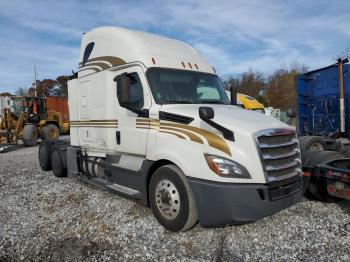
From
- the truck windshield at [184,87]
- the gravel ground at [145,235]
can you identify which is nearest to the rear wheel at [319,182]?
the gravel ground at [145,235]

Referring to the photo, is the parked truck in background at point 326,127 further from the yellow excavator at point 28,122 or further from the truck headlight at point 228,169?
the yellow excavator at point 28,122

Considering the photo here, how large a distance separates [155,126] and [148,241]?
5.69 feet

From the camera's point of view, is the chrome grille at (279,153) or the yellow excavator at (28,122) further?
the yellow excavator at (28,122)

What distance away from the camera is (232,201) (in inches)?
188

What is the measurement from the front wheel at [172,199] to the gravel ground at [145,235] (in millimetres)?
206

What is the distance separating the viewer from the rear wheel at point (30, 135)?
1945 centimetres

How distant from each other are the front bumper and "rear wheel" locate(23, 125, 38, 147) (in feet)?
53.8

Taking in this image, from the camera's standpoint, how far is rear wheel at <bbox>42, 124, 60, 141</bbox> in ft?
67.4

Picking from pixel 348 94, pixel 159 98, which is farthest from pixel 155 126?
pixel 348 94

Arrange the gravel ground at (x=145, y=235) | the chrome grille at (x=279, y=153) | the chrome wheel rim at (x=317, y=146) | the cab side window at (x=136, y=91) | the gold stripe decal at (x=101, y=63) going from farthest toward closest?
the chrome wheel rim at (x=317, y=146) → the gold stripe decal at (x=101, y=63) → the cab side window at (x=136, y=91) → the chrome grille at (x=279, y=153) → the gravel ground at (x=145, y=235)

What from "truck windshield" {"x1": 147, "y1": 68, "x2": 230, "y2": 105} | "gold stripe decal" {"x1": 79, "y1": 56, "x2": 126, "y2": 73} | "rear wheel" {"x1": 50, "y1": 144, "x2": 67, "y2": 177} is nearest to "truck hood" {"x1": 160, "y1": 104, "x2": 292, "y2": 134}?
"truck windshield" {"x1": 147, "y1": 68, "x2": 230, "y2": 105}

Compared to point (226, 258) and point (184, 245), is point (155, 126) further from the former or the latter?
point (226, 258)

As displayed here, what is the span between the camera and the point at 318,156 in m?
6.50

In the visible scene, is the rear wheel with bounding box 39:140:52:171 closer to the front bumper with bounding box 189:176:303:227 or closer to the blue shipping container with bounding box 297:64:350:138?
the front bumper with bounding box 189:176:303:227
